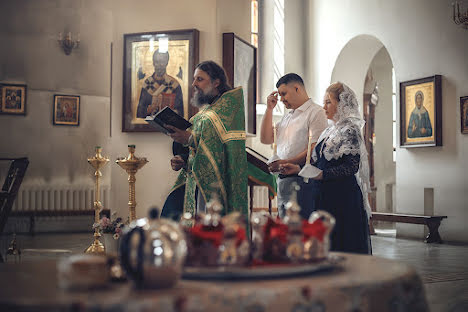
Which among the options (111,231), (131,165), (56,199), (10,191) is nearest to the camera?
(10,191)

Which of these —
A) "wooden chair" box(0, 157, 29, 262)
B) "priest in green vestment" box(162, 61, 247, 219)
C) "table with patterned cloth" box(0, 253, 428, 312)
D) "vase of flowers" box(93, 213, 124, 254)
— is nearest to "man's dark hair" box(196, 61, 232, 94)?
"priest in green vestment" box(162, 61, 247, 219)

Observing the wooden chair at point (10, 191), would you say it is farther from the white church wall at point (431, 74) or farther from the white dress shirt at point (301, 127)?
the white church wall at point (431, 74)

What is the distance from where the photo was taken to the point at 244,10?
7.95m

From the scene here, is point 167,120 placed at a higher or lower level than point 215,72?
lower

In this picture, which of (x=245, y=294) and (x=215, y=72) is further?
(x=215, y=72)

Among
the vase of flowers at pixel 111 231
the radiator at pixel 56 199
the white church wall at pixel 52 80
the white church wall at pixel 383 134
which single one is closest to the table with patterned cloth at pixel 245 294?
the vase of flowers at pixel 111 231

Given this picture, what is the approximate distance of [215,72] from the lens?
418 cm

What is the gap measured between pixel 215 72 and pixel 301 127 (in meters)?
0.71

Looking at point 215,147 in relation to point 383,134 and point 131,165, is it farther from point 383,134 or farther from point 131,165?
point 383,134

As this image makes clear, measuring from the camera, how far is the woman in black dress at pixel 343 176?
11.7 feet

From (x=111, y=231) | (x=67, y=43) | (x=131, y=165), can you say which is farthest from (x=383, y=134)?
(x=111, y=231)

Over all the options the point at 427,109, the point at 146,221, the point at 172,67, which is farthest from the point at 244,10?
the point at 146,221

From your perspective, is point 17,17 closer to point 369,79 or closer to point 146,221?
point 369,79

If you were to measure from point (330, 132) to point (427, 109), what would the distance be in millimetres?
6094
